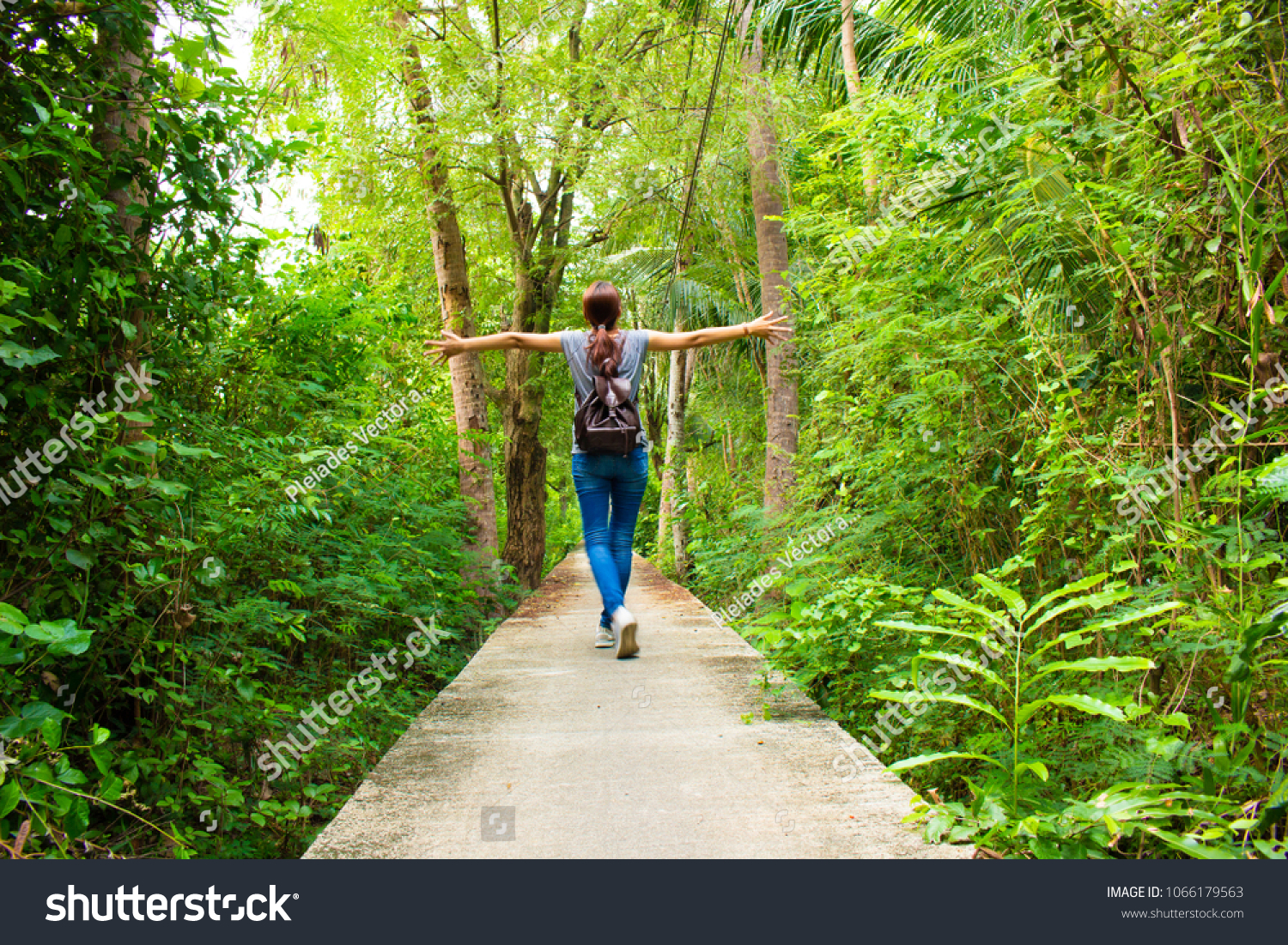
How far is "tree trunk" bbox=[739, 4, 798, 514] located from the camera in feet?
24.5

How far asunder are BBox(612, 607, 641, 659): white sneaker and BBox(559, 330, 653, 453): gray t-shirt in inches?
39.1

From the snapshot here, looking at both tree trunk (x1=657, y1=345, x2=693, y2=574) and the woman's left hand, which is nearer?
the woman's left hand

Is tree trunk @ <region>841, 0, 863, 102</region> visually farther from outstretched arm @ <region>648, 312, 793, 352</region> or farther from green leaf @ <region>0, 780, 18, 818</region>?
green leaf @ <region>0, 780, 18, 818</region>

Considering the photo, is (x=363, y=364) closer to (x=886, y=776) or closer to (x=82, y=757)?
(x=82, y=757)

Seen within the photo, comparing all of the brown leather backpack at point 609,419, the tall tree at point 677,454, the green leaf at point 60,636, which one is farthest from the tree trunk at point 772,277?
the green leaf at point 60,636

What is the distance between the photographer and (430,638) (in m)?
6.48

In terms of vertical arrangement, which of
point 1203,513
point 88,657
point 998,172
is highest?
point 998,172

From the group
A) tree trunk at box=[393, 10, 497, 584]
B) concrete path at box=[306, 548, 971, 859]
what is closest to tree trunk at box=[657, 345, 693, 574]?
tree trunk at box=[393, 10, 497, 584]

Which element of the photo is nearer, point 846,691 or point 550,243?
point 846,691

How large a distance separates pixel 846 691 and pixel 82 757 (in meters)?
3.35

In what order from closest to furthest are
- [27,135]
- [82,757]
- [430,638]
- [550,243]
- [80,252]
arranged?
[27,135], [80,252], [82,757], [430,638], [550,243]

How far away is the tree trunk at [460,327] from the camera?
8.84 meters

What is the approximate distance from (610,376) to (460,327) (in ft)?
18.9

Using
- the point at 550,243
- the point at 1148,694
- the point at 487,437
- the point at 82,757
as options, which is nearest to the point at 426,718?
the point at 82,757
